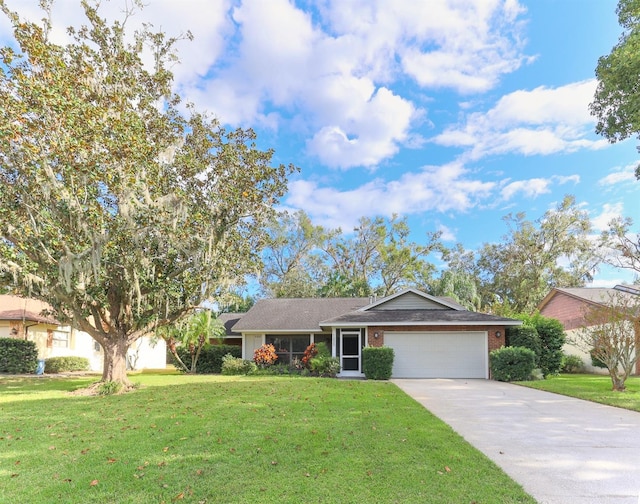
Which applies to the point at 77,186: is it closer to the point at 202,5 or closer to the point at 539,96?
the point at 202,5

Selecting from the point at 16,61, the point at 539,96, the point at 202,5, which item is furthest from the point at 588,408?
the point at 16,61

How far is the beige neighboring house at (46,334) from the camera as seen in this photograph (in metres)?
20.0

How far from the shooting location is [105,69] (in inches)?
468

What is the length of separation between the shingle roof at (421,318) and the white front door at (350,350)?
2.55 feet

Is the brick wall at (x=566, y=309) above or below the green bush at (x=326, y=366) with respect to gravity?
above

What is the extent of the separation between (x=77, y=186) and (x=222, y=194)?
3.76m

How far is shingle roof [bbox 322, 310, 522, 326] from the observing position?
16.3m

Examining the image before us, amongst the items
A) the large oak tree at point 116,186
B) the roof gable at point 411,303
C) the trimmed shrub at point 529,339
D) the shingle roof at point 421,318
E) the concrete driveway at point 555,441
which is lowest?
the concrete driveway at point 555,441

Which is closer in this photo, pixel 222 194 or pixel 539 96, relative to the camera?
pixel 222 194

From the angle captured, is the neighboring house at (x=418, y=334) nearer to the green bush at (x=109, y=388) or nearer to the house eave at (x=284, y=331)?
the house eave at (x=284, y=331)

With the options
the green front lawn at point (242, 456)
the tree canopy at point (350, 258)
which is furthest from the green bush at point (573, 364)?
the green front lawn at point (242, 456)

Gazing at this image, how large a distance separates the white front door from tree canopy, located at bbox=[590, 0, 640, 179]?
11.8 meters

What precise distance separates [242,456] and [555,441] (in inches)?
176

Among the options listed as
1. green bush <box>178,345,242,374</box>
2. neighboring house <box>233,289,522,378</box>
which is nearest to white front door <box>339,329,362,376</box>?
neighboring house <box>233,289,522,378</box>
